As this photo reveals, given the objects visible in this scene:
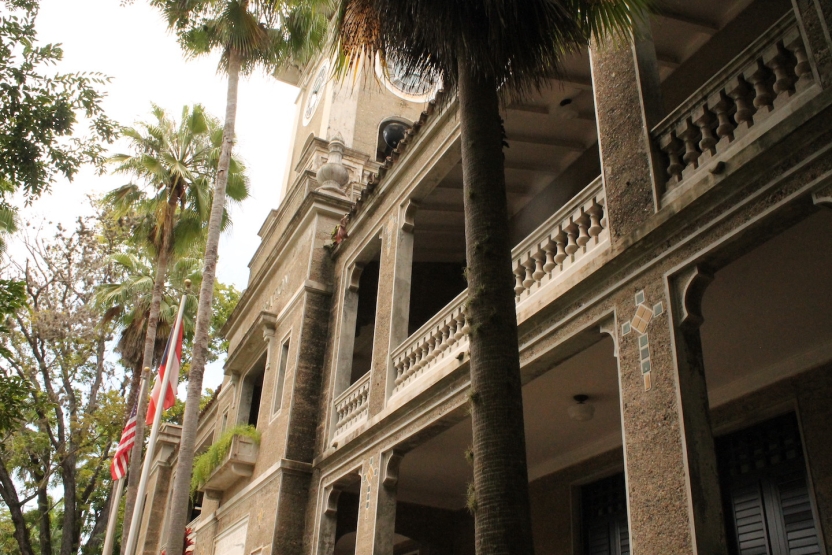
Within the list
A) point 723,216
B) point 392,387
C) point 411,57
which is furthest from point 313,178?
point 723,216

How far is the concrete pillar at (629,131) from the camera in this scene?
7148mm

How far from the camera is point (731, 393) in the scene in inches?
358

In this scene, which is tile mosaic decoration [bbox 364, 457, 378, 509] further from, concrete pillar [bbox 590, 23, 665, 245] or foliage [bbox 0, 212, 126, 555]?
foliage [bbox 0, 212, 126, 555]

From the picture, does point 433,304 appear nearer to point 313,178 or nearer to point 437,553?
point 313,178

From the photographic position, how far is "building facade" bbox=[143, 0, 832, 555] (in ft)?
19.7

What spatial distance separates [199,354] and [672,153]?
963 centimetres

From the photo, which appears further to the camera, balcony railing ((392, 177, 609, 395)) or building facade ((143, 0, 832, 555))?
balcony railing ((392, 177, 609, 395))

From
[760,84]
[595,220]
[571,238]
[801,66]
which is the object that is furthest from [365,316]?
[801,66]

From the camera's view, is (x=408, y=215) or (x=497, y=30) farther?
(x=408, y=215)

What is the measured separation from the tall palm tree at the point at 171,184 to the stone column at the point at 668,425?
14950 mm

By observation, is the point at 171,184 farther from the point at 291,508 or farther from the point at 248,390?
the point at 291,508

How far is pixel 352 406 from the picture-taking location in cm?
1326

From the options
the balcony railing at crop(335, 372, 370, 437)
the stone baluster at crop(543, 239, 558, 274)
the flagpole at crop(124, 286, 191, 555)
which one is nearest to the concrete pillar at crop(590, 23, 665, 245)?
the stone baluster at crop(543, 239, 558, 274)

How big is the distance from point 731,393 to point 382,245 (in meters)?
6.50
